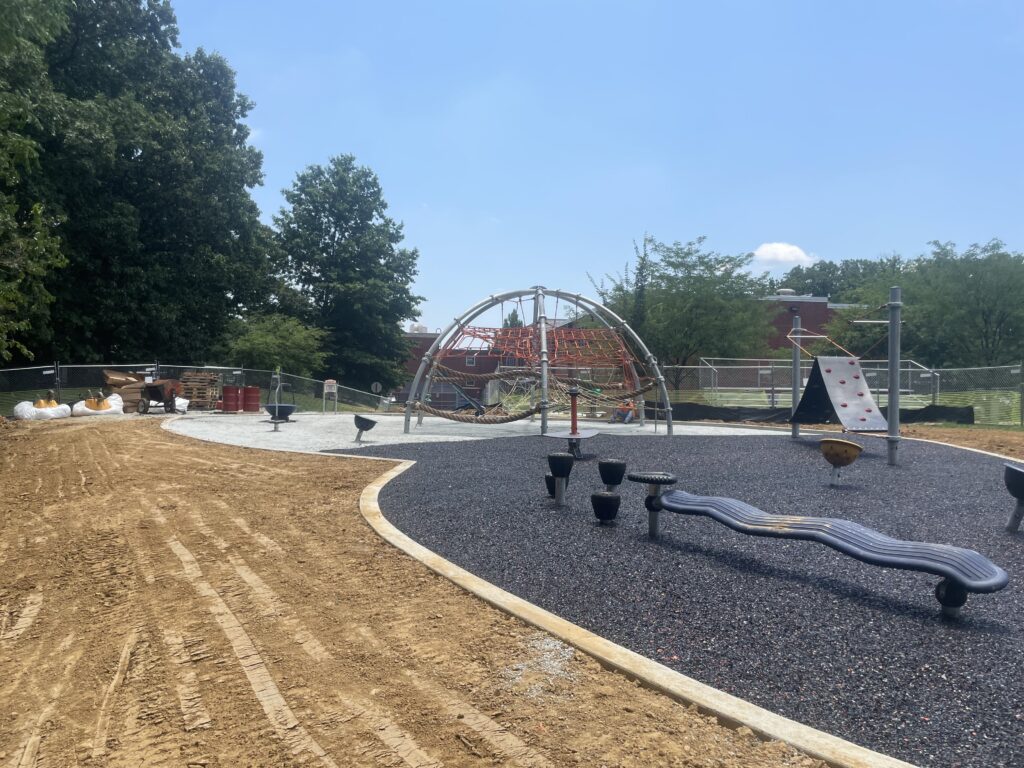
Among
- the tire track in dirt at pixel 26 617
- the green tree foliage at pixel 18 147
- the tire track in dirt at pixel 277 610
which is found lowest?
the tire track in dirt at pixel 26 617

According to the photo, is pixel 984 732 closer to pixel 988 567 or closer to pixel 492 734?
pixel 988 567

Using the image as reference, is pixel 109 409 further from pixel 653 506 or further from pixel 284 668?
pixel 284 668

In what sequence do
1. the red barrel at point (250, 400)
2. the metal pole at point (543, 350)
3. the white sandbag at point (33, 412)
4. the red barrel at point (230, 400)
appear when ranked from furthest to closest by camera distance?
1. the red barrel at point (250, 400)
2. the red barrel at point (230, 400)
3. the white sandbag at point (33, 412)
4. the metal pole at point (543, 350)

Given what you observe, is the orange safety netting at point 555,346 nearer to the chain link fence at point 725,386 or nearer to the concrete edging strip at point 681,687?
the chain link fence at point 725,386

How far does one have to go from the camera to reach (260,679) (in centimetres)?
328

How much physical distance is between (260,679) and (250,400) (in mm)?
22301

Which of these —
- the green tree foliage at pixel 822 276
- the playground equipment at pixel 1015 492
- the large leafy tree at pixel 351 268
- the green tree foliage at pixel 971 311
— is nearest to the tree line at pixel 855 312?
the green tree foliage at pixel 971 311

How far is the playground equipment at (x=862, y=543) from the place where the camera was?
152 inches

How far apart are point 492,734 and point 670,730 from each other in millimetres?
765

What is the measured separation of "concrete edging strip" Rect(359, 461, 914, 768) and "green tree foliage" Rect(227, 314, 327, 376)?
31.1 metres

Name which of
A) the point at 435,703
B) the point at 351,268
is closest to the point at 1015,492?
the point at 435,703

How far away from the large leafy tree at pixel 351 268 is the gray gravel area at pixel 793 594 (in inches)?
1396

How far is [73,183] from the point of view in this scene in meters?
27.5

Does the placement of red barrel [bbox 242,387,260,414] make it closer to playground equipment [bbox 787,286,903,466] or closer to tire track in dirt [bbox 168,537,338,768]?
playground equipment [bbox 787,286,903,466]
